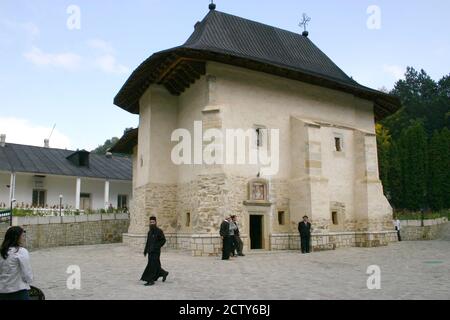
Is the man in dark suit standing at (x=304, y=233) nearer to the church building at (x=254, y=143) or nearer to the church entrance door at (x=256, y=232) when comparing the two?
the church building at (x=254, y=143)

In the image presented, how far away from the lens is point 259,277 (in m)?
9.34

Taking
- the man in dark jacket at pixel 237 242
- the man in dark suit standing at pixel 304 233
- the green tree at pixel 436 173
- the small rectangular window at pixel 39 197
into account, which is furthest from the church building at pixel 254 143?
the green tree at pixel 436 173

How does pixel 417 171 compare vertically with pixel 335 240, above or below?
above

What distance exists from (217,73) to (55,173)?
1511 centimetres

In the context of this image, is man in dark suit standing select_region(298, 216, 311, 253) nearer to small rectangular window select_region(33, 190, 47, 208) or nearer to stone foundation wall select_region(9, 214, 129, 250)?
stone foundation wall select_region(9, 214, 129, 250)

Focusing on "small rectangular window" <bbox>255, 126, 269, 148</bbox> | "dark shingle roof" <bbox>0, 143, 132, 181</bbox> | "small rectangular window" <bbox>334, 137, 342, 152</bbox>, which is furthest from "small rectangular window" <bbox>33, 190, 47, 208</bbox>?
"small rectangular window" <bbox>334, 137, 342, 152</bbox>

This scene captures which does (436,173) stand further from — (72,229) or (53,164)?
(53,164)

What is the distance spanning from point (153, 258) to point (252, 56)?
1070cm

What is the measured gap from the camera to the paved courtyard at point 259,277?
7281 mm

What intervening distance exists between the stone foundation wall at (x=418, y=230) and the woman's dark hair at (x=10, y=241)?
72.8 feet

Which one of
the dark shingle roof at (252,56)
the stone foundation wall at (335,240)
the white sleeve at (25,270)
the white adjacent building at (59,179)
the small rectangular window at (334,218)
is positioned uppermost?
the dark shingle roof at (252,56)

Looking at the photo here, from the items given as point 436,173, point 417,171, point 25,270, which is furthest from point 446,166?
point 25,270

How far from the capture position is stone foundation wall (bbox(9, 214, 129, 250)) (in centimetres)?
1850
